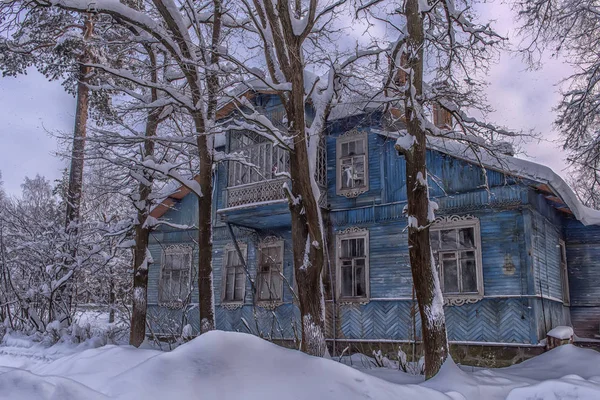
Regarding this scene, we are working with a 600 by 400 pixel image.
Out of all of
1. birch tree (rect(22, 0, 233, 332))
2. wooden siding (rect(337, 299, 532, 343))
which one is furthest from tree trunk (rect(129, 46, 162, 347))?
wooden siding (rect(337, 299, 532, 343))

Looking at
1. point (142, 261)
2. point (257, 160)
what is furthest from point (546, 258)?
point (142, 261)

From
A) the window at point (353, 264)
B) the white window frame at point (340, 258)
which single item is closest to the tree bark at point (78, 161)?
the white window frame at point (340, 258)

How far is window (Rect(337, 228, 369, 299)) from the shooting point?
44.1ft

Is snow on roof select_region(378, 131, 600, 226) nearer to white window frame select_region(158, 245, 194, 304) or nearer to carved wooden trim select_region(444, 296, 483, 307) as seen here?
carved wooden trim select_region(444, 296, 483, 307)

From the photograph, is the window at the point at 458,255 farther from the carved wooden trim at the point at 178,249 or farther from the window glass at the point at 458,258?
the carved wooden trim at the point at 178,249

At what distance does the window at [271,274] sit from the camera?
49.0ft

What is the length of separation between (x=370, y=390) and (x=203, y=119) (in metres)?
7.88

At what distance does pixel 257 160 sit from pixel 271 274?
3581 mm

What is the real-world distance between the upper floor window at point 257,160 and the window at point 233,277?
256 centimetres

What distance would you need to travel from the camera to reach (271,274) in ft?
49.9

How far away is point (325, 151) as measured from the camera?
14844 mm

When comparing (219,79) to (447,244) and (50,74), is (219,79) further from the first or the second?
(50,74)

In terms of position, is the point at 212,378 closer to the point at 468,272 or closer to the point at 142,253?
the point at 468,272

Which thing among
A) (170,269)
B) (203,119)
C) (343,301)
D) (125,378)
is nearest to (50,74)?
(170,269)
